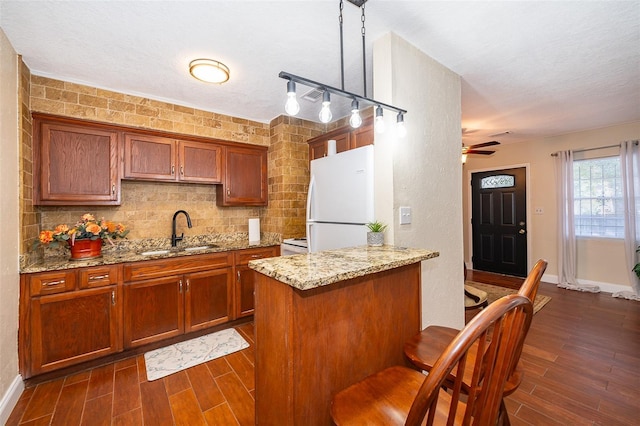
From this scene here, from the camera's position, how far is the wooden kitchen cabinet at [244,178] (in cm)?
327

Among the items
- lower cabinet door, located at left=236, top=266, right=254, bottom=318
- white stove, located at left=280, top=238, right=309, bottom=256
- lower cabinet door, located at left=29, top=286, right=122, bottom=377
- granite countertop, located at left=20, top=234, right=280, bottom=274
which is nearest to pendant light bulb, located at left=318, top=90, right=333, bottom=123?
white stove, located at left=280, top=238, right=309, bottom=256

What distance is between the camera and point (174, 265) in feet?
8.46

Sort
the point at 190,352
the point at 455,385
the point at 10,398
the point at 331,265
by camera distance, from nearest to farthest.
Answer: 1. the point at 455,385
2. the point at 331,265
3. the point at 10,398
4. the point at 190,352

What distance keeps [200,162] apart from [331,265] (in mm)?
2491

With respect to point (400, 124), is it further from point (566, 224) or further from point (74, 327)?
point (566, 224)

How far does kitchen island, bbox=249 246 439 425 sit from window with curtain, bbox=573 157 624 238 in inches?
181

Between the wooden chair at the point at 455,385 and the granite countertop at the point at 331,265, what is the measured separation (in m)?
0.44

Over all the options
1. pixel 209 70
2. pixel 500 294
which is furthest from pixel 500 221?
pixel 209 70

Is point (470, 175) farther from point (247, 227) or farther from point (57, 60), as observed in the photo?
point (57, 60)

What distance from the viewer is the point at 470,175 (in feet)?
18.2

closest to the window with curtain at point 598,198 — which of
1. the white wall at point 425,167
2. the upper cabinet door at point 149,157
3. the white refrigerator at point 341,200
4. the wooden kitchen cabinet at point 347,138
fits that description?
the white wall at point 425,167

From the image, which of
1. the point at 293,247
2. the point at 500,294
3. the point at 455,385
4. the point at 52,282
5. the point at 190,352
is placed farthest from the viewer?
the point at 500,294

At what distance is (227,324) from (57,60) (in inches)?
111

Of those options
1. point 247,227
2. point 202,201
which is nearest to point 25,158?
point 202,201
